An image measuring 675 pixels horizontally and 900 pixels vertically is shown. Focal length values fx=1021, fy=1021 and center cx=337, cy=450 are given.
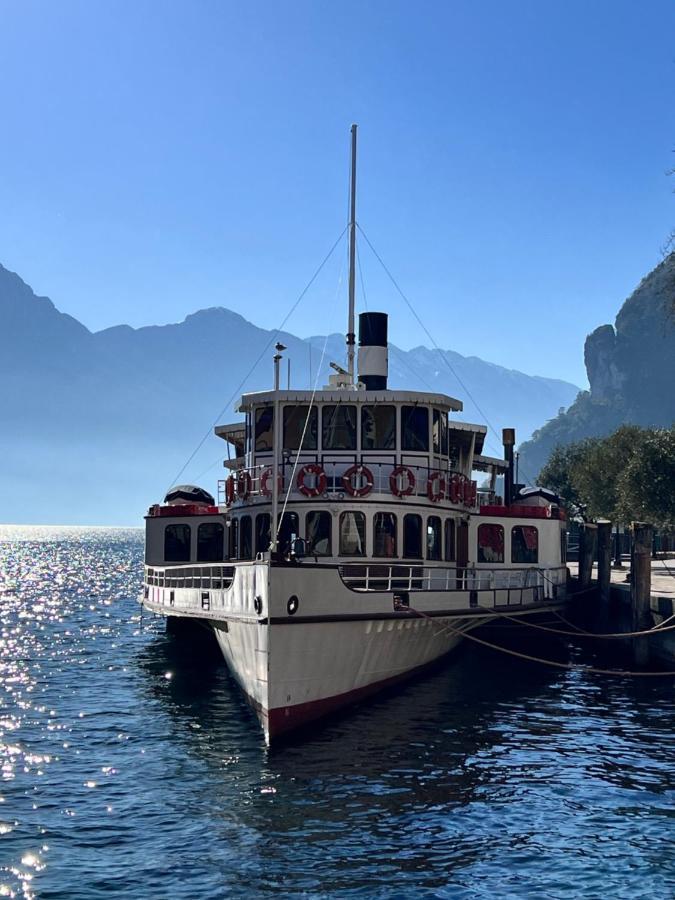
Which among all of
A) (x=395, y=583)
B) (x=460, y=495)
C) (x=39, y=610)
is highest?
(x=460, y=495)

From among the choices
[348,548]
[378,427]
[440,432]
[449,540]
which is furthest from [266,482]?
[449,540]

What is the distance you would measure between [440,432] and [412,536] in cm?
344

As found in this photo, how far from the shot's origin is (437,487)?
26750mm

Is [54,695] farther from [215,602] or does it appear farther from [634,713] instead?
[634,713]

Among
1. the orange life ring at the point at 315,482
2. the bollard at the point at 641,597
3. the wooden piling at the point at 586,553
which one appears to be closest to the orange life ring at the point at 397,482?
the orange life ring at the point at 315,482

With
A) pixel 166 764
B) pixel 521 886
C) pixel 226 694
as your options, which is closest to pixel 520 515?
pixel 226 694

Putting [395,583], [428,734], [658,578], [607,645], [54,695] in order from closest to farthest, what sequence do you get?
[428,734]
[395,583]
[54,695]
[607,645]
[658,578]

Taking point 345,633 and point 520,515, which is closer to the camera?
point 345,633

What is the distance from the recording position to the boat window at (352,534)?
25.2 metres

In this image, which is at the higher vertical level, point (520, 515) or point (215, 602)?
point (520, 515)

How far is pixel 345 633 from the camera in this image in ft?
67.4

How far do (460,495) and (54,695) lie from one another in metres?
12.2

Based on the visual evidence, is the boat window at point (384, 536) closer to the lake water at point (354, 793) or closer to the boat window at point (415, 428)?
the boat window at point (415, 428)

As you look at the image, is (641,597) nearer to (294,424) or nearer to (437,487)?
(437,487)
